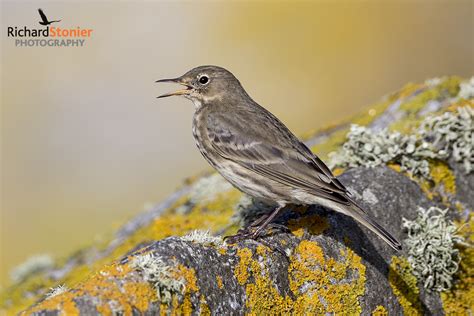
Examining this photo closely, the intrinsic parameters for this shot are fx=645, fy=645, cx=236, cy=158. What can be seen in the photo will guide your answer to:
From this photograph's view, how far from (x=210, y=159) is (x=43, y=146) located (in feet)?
47.8

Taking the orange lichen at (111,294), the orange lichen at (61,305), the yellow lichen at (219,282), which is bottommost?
the orange lichen at (61,305)

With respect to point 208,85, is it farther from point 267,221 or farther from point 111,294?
point 111,294

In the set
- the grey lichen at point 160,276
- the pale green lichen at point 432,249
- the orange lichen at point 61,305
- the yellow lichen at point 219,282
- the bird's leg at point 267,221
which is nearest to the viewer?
the orange lichen at point 61,305

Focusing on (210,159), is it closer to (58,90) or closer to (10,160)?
(10,160)

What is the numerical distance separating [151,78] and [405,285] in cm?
1848

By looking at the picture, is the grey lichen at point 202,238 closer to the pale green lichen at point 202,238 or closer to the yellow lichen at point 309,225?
the pale green lichen at point 202,238

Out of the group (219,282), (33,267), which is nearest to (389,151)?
(219,282)

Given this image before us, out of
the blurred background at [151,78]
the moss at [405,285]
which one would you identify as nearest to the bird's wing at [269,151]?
the moss at [405,285]

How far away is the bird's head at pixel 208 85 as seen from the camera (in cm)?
818

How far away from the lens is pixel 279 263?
222 inches

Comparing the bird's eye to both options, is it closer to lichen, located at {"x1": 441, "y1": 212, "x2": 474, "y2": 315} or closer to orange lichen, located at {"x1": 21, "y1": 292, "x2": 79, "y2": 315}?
lichen, located at {"x1": 441, "y1": 212, "x2": 474, "y2": 315}

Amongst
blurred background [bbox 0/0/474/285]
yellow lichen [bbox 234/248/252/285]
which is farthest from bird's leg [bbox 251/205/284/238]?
blurred background [bbox 0/0/474/285]

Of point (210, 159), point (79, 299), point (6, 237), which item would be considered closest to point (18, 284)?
point (210, 159)

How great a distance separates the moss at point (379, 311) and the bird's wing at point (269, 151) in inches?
43.0
